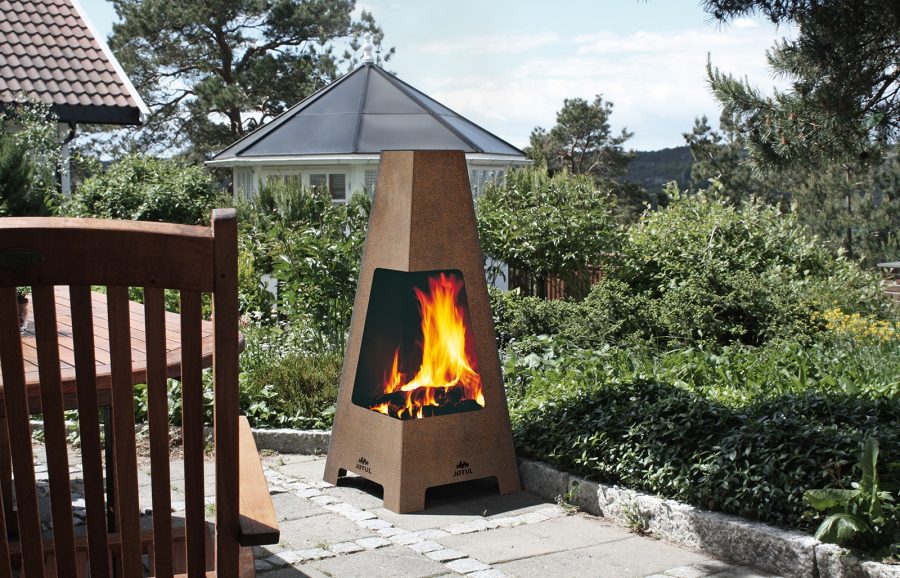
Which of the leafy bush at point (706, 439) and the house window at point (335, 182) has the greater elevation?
the house window at point (335, 182)

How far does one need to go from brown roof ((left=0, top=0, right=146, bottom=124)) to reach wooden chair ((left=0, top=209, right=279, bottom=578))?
1280cm

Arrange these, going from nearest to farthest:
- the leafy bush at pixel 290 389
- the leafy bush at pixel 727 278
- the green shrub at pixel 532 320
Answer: the leafy bush at pixel 290 389, the leafy bush at pixel 727 278, the green shrub at pixel 532 320

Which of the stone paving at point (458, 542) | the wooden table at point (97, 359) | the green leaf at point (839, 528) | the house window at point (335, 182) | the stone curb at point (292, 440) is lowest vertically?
the stone paving at point (458, 542)

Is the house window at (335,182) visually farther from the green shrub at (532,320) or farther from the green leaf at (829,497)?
the green leaf at (829,497)

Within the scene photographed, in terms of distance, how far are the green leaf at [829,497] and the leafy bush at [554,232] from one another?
627 centimetres

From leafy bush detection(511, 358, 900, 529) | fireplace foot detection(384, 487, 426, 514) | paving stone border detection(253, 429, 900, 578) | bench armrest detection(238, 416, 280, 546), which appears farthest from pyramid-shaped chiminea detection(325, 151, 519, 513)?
bench armrest detection(238, 416, 280, 546)

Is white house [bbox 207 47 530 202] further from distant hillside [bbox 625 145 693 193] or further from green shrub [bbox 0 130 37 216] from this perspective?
distant hillside [bbox 625 145 693 193]

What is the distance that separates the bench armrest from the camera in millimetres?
2016

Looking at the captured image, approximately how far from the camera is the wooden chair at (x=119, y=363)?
1.82 meters

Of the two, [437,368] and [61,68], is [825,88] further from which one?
[61,68]

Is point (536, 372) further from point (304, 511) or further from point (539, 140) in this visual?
point (539, 140)

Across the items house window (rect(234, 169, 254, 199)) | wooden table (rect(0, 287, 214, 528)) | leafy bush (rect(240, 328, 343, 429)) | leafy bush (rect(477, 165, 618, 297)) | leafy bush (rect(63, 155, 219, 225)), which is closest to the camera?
wooden table (rect(0, 287, 214, 528))

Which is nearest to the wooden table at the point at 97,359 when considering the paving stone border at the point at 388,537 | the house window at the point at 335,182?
the paving stone border at the point at 388,537

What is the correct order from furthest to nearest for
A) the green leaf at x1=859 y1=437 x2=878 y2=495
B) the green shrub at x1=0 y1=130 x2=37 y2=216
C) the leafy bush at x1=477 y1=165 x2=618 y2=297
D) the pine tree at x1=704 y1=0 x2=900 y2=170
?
the leafy bush at x1=477 y1=165 x2=618 y2=297 < the green shrub at x1=0 y1=130 x2=37 y2=216 < the pine tree at x1=704 y1=0 x2=900 y2=170 < the green leaf at x1=859 y1=437 x2=878 y2=495
